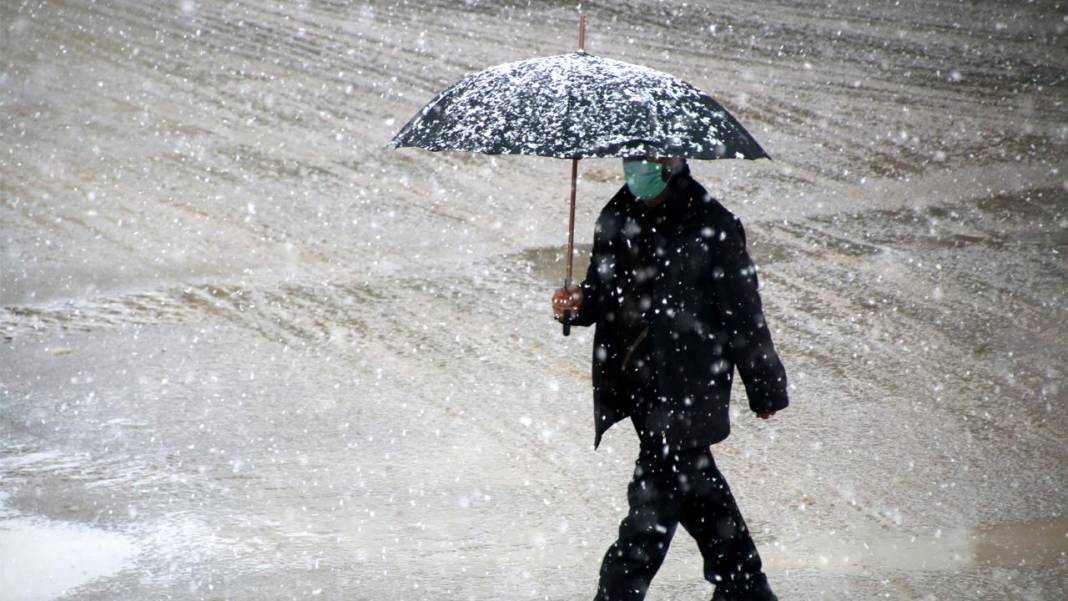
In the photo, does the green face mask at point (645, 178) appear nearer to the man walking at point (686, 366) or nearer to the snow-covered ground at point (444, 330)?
the man walking at point (686, 366)

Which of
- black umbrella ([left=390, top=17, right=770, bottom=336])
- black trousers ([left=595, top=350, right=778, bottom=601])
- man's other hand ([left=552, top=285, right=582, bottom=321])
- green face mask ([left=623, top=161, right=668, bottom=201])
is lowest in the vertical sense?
black trousers ([left=595, top=350, right=778, bottom=601])

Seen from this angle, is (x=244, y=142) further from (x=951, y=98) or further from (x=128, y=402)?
(x=951, y=98)

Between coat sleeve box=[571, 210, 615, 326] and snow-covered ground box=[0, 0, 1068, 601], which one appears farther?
snow-covered ground box=[0, 0, 1068, 601]

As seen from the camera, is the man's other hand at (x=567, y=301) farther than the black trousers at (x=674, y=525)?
Yes

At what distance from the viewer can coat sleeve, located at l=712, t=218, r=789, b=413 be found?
3.93 metres

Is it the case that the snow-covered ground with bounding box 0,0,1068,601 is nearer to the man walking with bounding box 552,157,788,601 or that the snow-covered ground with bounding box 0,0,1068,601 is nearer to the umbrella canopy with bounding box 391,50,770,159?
the man walking with bounding box 552,157,788,601

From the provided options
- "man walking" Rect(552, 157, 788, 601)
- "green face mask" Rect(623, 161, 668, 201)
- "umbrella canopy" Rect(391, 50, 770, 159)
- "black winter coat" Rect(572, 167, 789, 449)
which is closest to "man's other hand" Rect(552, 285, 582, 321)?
"man walking" Rect(552, 157, 788, 601)

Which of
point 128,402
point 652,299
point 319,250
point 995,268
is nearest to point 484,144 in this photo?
point 652,299

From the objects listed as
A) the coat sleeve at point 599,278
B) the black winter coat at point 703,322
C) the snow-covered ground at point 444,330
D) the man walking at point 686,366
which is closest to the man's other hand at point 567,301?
the coat sleeve at point 599,278

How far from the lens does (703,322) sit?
157 inches

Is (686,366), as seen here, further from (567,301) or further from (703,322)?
(567,301)

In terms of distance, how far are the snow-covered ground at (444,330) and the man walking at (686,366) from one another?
570 millimetres

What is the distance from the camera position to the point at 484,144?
13.1 feet

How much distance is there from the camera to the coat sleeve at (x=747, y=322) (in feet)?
12.9
